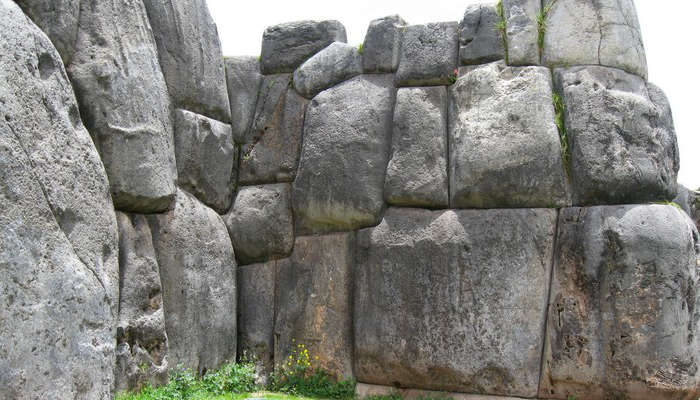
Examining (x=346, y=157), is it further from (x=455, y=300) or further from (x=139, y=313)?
(x=139, y=313)

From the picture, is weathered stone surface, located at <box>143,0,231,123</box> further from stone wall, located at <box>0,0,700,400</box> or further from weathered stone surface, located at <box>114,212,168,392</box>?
weathered stone surface, located at <box>114,212,168,392</box>

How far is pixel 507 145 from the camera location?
23.5ft

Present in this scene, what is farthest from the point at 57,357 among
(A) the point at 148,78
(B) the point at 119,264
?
(A) the point at 148,78

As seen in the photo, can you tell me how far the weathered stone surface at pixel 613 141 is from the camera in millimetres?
6855

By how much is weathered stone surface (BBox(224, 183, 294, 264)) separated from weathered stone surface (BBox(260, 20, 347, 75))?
1.55 m

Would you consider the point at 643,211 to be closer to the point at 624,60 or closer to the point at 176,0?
the point at 624,60

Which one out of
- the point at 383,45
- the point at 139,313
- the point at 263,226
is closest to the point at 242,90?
the point at 263,226

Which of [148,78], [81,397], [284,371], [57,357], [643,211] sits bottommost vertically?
[284,371]

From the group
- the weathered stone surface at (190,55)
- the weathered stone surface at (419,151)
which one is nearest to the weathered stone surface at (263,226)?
the weathered stone surface at (190,55)

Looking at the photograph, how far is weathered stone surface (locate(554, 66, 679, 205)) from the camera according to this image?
270 inches

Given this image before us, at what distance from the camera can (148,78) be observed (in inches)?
263

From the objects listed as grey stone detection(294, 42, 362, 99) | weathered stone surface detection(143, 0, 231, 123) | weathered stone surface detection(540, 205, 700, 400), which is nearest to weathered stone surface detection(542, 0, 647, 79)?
weathered stone surface detection(540, 205, 700, 400)

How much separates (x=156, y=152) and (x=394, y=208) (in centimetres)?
260

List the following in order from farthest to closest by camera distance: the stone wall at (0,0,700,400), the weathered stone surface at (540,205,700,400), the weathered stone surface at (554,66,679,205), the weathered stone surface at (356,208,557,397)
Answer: the weathered stone surface at (356,208,557,397), the weathered stone surface at (554,66,679,205), the weathered stone surface at (540,205,700,400), the stone wall at (0,0,700,400)
